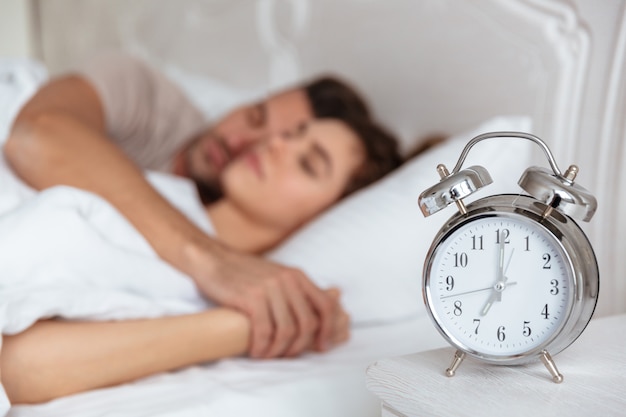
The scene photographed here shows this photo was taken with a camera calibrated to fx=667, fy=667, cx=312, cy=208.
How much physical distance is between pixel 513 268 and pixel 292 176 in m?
0.88

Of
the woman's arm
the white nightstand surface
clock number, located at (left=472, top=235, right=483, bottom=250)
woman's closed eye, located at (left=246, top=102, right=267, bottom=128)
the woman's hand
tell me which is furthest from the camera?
woman's closed eye, located at (left=246, top=102, right=267, bottom=128)

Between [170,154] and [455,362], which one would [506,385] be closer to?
[455,362]

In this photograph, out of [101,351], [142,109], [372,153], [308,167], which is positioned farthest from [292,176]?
[101,351]

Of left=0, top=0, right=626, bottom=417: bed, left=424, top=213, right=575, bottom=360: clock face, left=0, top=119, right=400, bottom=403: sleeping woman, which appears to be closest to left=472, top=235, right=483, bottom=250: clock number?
left=424, top=213, right=575, bottom=360: clock face

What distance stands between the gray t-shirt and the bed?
256mm

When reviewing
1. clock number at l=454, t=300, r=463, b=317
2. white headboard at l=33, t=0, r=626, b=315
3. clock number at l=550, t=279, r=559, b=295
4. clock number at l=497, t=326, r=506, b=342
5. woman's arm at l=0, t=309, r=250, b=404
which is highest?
white headboard at l=33, t=0, r=626, b=315

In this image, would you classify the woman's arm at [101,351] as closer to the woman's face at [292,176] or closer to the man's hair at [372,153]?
the woman's face at [292,176]

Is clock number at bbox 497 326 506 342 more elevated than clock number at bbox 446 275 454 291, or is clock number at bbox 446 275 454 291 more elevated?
clock number at bbox 446 275 454 291

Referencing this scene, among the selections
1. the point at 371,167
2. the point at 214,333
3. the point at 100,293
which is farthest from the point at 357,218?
the point at 100,293

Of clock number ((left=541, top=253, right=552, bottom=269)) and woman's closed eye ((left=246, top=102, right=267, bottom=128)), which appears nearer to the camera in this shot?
clock number ((left=541, top=253, right=552, bottom=269))

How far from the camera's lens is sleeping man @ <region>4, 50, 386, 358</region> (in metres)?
1.11

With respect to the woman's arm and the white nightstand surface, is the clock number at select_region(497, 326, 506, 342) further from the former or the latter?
the woman's arm

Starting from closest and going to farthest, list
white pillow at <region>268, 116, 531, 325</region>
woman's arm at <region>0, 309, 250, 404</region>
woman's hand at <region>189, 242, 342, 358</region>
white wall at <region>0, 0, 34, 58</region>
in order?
woman's arm at <region>0, 309, 250, 404</region> → woman's hand at <region>189, 242, 342, 358</region> → white pillow at <region>268, 116, 531, 325</region> → white wall at <region>0, 0, 34, 58</region>

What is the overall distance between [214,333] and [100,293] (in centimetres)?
18
